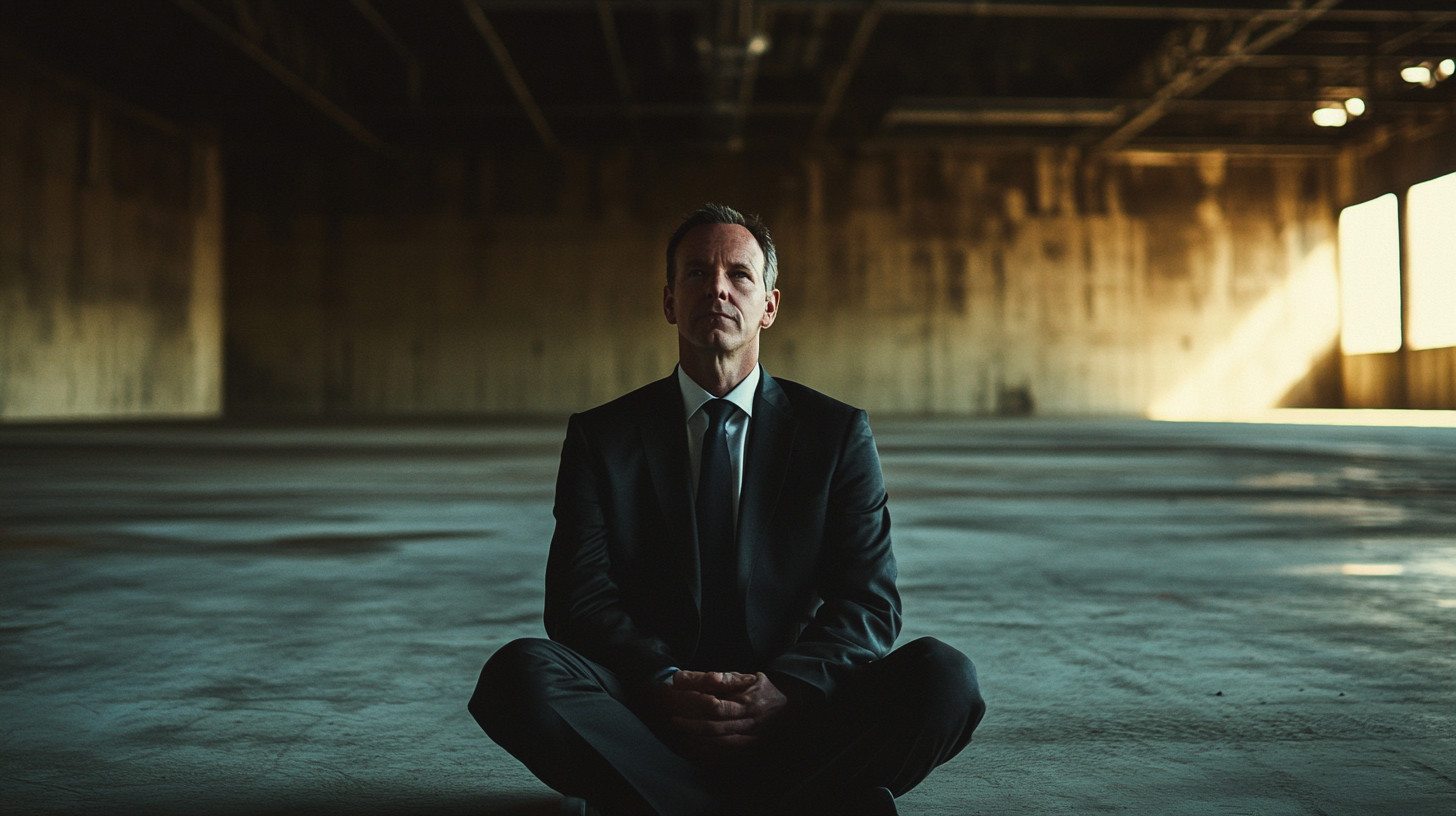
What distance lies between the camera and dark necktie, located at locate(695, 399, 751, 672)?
191 centimetres

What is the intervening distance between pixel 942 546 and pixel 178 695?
3.31m

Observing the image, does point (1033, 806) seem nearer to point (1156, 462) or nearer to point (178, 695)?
point (178, 695)

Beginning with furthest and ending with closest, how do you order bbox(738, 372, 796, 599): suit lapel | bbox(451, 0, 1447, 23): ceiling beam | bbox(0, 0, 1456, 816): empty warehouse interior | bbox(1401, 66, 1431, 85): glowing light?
bbox(1401, 66, 1431, 85): glowing light
bbox(451, 0, 1447, 23): ceiling beam
bbox(0, 0, 1456, 816): empty warehouse interior
bbox(738, 372, 796, 599): suit lapel

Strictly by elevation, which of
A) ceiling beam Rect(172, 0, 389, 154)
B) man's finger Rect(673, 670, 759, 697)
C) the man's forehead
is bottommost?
man's finger Rect(673, 670, 759, 697)

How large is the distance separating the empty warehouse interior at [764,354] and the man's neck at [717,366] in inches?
29.6

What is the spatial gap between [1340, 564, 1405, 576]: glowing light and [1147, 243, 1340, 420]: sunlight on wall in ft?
69.3

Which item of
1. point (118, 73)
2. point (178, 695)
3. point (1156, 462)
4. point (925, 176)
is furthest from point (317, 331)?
point (178, 695)

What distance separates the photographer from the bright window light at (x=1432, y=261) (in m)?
21.0

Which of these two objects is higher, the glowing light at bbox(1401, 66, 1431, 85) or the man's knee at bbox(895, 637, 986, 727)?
the glowing light at bbox(1401, 66, 1431, 85)

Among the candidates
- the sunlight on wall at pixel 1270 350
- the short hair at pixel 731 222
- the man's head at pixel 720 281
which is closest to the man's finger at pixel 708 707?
the man's head at pixel 720 281

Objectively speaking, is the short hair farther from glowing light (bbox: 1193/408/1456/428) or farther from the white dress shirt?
glowing light (bbox: 1193/408/1456/428)

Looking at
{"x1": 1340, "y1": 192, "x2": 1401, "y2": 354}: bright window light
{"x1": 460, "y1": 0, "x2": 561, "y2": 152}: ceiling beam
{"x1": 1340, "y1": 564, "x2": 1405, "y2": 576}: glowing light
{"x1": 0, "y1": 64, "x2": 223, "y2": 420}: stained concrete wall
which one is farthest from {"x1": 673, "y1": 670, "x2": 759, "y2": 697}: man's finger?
{"x1": 1340, "y1": 192, "x2": 1401, "y2": 354}: bright window light

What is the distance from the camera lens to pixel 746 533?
1876mm

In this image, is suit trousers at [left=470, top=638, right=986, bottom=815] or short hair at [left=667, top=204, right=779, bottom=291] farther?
short hair at [left=667, top=204, right=779, bottom=291]
